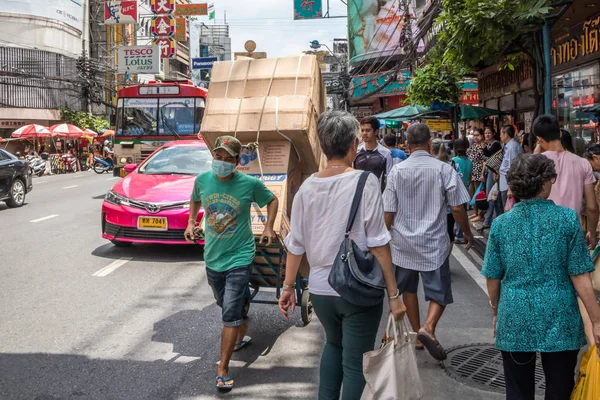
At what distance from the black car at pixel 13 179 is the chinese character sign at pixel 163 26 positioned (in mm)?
21190

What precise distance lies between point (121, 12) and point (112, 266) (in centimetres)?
2874

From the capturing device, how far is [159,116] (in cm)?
1719

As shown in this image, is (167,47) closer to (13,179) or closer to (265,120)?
(13,179)

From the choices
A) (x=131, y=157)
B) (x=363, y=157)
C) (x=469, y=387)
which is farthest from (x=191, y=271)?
(x=131, y=157)

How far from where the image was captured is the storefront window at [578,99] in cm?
1102

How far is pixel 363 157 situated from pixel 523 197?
406 cm

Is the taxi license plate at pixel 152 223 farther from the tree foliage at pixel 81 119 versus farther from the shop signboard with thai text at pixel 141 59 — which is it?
the tree foliage at pixel 81 119

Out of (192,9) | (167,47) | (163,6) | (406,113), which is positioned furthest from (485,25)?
(167,47)

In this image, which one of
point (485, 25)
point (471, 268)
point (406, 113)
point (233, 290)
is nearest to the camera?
point (233, 290)

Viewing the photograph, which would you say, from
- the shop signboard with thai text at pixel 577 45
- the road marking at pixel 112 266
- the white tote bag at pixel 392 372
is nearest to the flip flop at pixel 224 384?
the white tote bag at pixel 392 372

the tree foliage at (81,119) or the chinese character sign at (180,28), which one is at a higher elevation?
the chinese character sign at (180,28)

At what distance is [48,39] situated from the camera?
42.2 metres

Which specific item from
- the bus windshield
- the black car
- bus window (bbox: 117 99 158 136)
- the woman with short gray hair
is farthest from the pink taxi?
bus window (bbox: 117 99 158 136)

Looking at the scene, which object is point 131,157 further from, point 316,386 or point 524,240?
point 524,240
